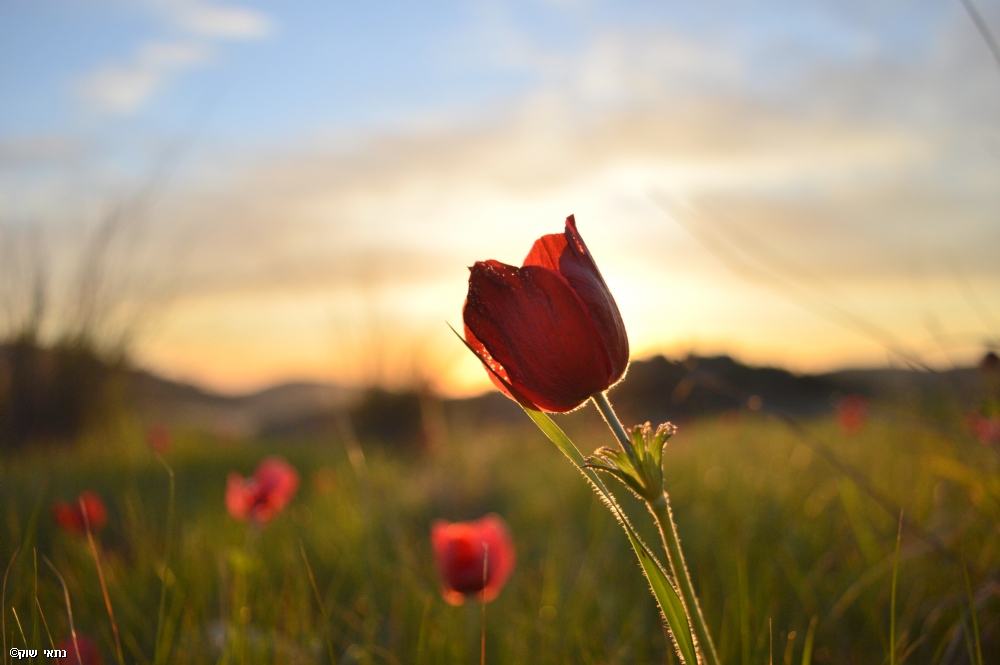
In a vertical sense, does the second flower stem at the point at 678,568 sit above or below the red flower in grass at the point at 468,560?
above

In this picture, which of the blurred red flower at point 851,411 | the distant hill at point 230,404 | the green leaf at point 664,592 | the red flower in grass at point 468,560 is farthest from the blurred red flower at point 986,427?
the distant hill at point 230,404

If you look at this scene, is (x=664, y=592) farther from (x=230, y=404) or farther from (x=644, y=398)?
(x=230, y=404)

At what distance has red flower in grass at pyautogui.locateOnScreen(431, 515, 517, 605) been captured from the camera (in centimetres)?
141

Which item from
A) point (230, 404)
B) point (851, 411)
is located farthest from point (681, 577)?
point (230, 404)

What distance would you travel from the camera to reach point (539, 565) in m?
2.21

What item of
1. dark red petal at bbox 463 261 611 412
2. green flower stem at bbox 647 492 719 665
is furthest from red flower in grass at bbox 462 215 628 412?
green flower stem at bbox 647 492 719 665

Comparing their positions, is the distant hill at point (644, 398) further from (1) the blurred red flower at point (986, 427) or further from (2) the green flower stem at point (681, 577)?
(2) the green flower stem at point (681, 577)

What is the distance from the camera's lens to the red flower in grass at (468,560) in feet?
4.61

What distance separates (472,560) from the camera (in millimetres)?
1404

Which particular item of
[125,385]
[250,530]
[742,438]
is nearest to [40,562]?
[250,530]

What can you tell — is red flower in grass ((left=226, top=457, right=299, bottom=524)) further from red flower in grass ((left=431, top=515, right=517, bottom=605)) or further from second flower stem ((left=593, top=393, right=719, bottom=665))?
second flower stem ((left=593, top=393, right=719, bottom=665))

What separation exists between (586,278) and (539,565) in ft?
5.62

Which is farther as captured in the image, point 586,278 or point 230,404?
point 230,404

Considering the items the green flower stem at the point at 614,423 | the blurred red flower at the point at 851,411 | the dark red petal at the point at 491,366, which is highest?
the dark red petal at the point at 491,366
